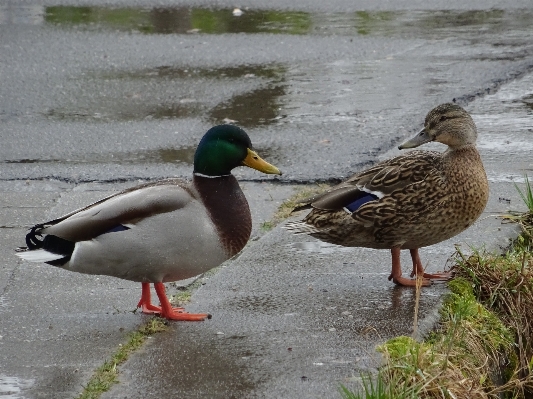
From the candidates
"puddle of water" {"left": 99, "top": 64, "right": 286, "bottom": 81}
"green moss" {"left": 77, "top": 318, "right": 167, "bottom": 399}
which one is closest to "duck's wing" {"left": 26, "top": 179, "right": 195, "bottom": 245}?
"green moss" {"left": 77, "top": 318, "right": 167, "bottom": 399}

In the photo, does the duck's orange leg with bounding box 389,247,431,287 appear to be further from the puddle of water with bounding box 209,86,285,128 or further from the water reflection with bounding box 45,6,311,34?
the water reflection with bounding box 45,6,311,34

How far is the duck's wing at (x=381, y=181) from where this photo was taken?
17.0ft

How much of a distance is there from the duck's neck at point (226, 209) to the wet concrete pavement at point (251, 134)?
1.12 ft

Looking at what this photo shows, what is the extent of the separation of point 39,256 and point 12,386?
833 mm

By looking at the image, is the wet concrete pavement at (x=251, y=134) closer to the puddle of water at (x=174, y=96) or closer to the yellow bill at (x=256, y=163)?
the puddle of water at (x=174, y=96)

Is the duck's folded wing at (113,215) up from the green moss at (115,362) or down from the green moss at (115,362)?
up

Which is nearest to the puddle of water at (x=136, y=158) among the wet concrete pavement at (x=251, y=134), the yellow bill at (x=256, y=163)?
the wet concrete pavement at (x=251, y=134)

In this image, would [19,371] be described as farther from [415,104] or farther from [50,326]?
[415,104]

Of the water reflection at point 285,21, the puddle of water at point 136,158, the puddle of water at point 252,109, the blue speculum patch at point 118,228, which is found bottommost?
the puddle of water at point 136,158

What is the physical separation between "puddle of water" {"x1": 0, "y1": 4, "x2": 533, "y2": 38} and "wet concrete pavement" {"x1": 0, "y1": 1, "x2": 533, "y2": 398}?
0.12 ft

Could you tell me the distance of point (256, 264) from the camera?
18.3 ft

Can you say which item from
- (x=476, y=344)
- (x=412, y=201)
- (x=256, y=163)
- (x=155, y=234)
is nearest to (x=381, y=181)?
(x=412, y=201)

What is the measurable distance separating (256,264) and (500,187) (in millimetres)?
1866

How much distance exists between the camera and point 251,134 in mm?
7902
